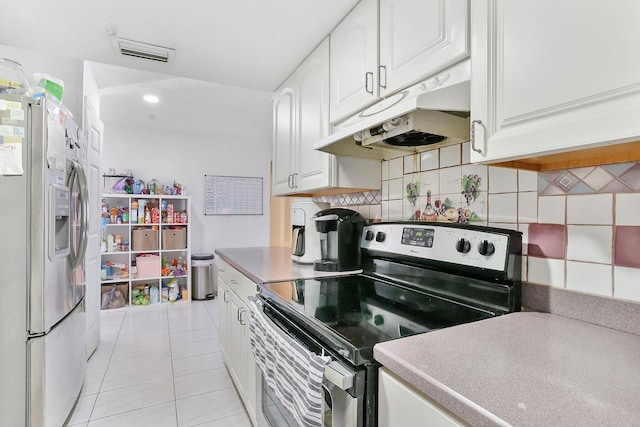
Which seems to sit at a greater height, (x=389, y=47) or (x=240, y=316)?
(x=389, y=47)

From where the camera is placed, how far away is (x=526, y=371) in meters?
0.60

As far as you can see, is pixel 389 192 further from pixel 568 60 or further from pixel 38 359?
pixel 38 359

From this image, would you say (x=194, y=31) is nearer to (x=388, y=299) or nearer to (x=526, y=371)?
(x=388, y=299)

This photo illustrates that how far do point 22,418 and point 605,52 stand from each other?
2.34 meters

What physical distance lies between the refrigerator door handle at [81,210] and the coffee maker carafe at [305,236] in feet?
Answer: 3.92

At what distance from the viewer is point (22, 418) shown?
140cm

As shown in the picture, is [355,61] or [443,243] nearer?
[443,243]

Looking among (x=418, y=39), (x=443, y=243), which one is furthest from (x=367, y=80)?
(x=443, y=243)

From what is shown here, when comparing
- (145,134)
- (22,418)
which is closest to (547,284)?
(22,418)

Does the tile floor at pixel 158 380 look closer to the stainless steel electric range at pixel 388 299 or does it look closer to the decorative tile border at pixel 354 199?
the stainless steel electric range at pixel 388 299

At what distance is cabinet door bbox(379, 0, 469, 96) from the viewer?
92 cm

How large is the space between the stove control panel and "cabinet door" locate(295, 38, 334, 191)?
1.30 feet

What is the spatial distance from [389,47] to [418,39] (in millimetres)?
157

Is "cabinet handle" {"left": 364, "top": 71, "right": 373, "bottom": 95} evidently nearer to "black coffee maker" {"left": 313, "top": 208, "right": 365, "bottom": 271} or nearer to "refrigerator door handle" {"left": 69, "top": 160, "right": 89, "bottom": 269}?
"black coffee maker" {"left": 313, "top": 208, "right": 365, "bottom": 271}
